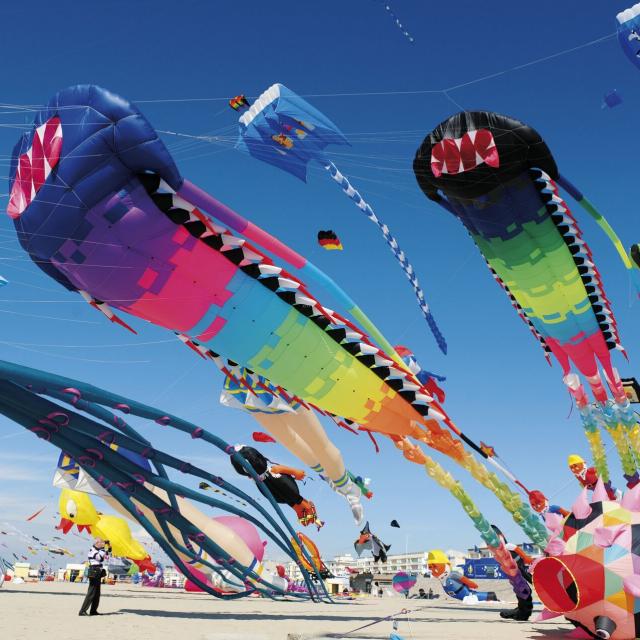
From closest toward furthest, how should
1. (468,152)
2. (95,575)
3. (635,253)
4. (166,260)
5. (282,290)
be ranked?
(166,260) < (282,290) < (95,575) < (468,152) < (635,253)

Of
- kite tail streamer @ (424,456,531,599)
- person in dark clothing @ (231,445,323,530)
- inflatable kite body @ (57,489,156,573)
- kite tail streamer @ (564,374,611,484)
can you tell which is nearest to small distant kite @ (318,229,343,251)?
kite tail streamer @ (424,456,531,599)

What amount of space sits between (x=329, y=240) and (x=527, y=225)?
3.79 metres

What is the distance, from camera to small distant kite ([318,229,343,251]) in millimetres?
11922

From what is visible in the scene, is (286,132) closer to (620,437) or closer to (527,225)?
(527,225)

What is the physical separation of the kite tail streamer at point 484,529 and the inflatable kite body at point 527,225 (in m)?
3.09

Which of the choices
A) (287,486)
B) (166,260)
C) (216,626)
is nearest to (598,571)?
(216,626)

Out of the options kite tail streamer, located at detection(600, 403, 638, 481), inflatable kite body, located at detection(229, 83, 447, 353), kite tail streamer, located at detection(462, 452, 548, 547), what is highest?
inflatable kite body, located at detection(229, 83, 447, 353)

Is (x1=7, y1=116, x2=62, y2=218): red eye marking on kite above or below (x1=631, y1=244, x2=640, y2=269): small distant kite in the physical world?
below

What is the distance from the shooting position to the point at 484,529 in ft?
41.3

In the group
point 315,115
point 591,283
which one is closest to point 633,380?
point 591,283

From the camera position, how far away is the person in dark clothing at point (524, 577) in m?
11.8

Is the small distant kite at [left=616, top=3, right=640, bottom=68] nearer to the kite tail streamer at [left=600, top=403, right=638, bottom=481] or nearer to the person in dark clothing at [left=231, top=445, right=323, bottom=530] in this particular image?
the kite tail streamer at [left=600, top=403, right=638, bottom=481]

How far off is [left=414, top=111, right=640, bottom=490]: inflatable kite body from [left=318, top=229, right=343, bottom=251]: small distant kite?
79.5 inches

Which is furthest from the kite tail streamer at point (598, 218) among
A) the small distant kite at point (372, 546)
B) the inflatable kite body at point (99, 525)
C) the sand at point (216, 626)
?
the inflatable kite body at point (99, 525)
